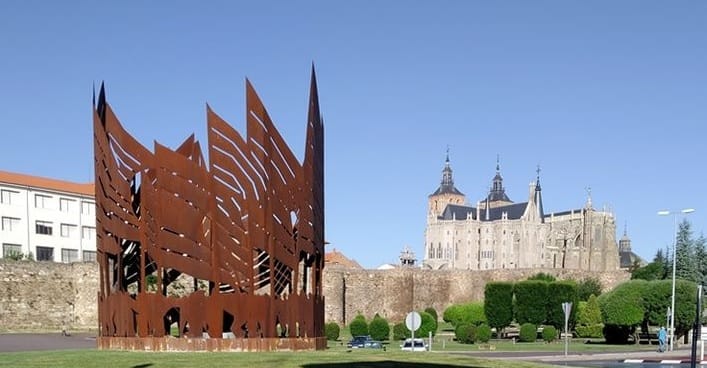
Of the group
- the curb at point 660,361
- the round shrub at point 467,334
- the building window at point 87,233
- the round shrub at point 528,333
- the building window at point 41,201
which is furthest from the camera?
the building window at point 87,233

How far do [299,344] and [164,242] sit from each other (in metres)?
4.46

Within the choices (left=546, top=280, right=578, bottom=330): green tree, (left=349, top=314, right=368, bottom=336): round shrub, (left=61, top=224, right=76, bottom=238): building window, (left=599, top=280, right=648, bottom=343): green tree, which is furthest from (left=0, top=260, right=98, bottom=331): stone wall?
(left=599, top=280, right=648, bottom=343): green tree

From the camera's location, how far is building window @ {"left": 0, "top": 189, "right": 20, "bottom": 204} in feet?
279

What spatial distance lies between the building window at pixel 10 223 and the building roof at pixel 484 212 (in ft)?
381

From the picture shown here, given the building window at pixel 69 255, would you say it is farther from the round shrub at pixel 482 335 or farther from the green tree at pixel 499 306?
the round shrub at pixel 482 335

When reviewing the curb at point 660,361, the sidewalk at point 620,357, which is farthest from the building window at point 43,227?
the curb at point 660,361

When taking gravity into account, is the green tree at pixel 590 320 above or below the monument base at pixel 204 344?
below

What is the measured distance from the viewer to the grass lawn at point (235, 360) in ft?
68.0

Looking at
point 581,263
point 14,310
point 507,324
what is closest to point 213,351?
point 14,310

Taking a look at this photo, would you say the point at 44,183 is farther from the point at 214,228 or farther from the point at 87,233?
the point at 214,228

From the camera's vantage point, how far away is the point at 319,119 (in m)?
27.7

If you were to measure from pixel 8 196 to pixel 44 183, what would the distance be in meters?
6.06

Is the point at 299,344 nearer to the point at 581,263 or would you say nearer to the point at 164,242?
the point at 164,242

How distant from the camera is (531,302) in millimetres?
66625
